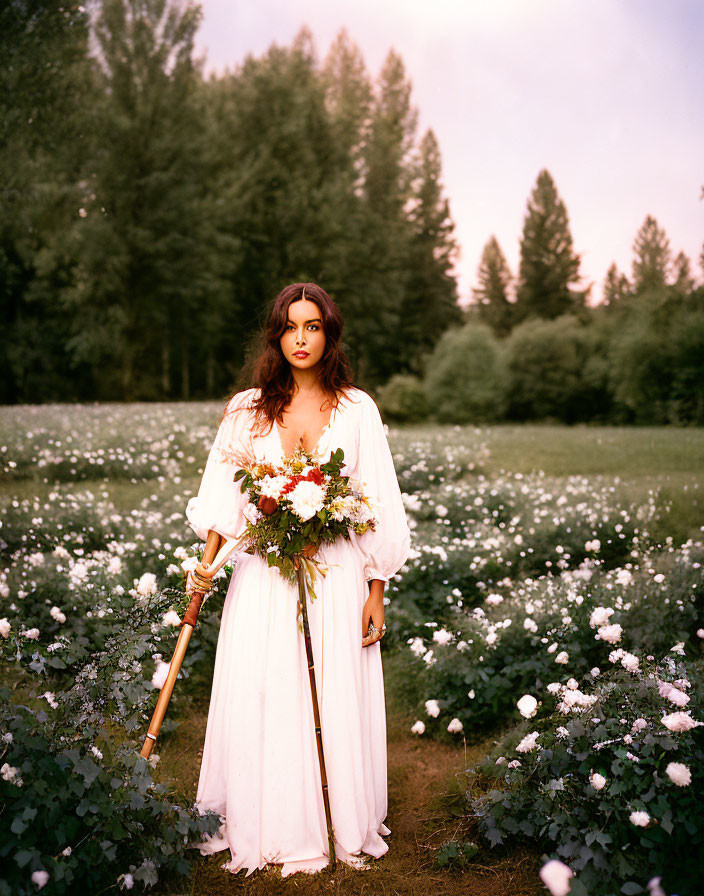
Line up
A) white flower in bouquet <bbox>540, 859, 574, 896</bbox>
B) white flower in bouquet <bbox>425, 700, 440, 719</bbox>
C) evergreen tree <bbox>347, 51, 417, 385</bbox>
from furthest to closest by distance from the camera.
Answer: evergreen tree <bbox>347, 51, 417, 385</bbox>
white flower in bouquet <bbox>425, 700, 440, 719</bbox>
white flower in bouquet <bbox>540, 859, 574, 896</bbox>

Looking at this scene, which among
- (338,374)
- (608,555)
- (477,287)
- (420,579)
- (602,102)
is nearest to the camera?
(338,374)

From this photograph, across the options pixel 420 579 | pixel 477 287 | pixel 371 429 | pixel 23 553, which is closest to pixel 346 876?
pixel 371 429

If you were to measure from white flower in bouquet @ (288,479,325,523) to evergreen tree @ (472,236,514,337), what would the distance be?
2930cm

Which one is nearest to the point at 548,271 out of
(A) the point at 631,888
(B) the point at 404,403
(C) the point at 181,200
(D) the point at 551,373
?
(B) the point at 404,403

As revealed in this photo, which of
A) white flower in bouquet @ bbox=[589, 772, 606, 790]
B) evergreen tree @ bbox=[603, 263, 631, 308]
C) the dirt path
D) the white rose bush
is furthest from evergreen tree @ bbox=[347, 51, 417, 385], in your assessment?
white flower in bouquet @ bbox=[589, 772, 606, 790]

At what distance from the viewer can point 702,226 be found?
700cm

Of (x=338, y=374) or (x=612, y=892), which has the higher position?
(x=338, y=374)

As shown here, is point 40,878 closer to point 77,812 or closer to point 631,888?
point 77,812

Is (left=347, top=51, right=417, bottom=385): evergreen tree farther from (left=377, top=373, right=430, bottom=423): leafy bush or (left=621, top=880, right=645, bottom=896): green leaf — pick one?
(left=621, top=880, right=645, bottom=896): green leaf

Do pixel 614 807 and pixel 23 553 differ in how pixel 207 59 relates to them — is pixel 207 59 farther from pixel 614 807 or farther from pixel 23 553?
pixel 614 807

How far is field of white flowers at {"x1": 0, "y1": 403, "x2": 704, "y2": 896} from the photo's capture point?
8.30 ft

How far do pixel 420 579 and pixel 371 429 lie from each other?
2.95m

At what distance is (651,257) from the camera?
9.02 m

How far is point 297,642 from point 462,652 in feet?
5.91
